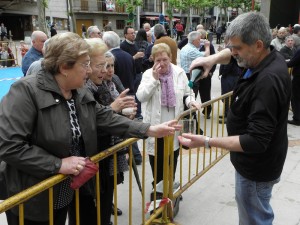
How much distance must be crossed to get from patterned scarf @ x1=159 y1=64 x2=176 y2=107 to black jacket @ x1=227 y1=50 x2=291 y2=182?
4.22 feet

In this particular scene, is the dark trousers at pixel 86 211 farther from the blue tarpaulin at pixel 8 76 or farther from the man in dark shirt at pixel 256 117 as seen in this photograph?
the blue tarpaulin at pixel 8 76

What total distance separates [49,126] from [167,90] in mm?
1892

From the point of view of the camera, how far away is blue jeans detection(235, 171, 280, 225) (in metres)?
2.42

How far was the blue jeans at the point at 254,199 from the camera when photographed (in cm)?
242

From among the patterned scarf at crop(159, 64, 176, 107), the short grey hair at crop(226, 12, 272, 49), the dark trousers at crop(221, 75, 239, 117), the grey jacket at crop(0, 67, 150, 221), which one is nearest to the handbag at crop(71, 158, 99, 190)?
the grey jacket at crop(0, 67, 150, 221)

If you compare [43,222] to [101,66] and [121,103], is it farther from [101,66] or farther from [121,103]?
[101,66]

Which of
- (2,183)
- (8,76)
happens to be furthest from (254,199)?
(8,76)

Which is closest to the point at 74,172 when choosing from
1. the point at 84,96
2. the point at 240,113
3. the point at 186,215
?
the point at 84,96

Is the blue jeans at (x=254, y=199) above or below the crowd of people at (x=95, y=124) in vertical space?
below

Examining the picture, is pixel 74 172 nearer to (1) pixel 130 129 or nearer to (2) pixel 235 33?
A: (1) pixel 130 129

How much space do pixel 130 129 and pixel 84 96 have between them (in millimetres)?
433

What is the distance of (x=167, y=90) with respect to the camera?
12.0 ft

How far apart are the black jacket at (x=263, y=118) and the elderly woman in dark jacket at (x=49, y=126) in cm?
100

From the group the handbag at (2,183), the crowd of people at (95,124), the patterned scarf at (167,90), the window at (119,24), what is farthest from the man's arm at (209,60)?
the window at (119,24)
